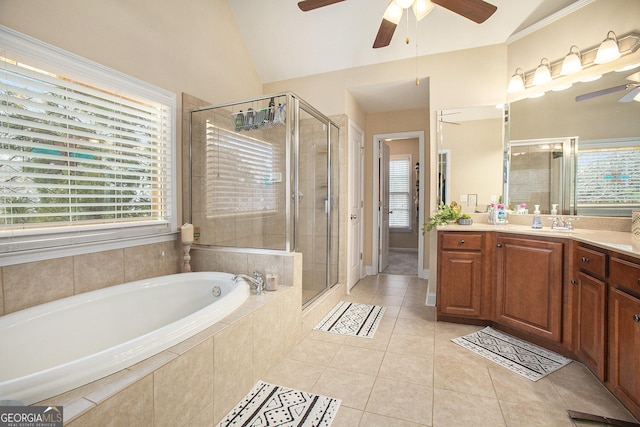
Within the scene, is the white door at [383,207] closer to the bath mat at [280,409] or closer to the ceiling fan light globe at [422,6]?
the ceiling fan light globe at [422,6]

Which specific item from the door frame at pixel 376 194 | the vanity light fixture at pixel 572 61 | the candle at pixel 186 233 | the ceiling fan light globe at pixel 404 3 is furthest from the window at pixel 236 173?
the vanity light fixture at pixel 572 61

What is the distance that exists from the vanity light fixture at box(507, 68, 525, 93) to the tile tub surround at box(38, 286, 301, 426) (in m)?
2.79

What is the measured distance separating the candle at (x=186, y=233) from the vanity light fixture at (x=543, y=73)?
3339 millimetres

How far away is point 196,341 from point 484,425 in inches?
58.9

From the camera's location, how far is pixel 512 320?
2.45 meters

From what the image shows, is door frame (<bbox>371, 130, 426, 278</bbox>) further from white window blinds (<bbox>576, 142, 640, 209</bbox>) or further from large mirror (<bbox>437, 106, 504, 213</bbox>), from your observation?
white window blinds (<bbox>576, 142, 640, 209</bbox>)

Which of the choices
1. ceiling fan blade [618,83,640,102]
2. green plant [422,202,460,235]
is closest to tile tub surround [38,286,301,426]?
green plant [422,202,460,235]

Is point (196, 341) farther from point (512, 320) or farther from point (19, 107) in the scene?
point (512, 320)

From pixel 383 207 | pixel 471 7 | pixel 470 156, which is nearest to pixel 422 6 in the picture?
pixel 471 7

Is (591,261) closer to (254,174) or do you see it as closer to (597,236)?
(597,236)

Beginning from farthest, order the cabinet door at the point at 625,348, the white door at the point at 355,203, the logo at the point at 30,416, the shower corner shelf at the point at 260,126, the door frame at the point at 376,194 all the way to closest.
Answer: the door frame at the point at 376,194
the white door at the point at 355,203
the shower corner shelf at the point at 260,126
the cabinet door at the point at 625,348
the logo at the point at 30,416

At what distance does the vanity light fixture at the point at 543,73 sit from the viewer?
2.64 metres

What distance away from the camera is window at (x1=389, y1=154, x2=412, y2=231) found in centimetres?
643

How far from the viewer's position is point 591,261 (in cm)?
190
